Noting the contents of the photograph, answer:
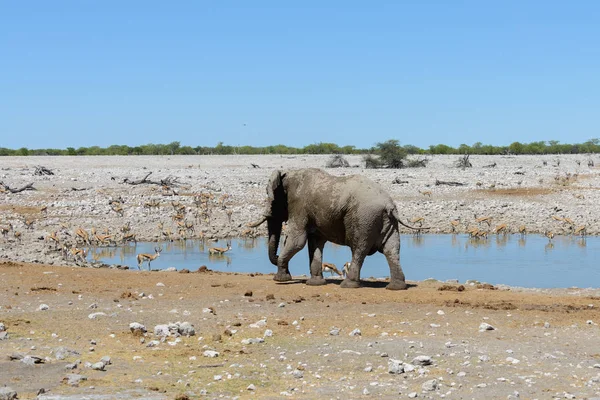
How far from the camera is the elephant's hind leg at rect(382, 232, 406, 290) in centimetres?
1314

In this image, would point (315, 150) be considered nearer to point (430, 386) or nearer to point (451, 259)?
point (451, 259)

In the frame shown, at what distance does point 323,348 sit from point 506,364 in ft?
6.27

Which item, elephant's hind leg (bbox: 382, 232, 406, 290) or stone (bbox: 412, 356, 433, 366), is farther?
elephant's hind leg (bbox: 382, 232, 406, 290)

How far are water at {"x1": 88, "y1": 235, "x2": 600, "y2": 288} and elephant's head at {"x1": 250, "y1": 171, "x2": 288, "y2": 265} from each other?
3.85 meters

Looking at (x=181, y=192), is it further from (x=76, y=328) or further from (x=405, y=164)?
(x=76, y=328)

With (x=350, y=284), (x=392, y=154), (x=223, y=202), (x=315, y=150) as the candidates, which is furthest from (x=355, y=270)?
(x=315, y=150)

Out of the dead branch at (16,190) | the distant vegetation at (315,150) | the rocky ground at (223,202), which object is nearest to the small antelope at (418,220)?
the rocky ground at (223,202)

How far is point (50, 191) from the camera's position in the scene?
32.9 m

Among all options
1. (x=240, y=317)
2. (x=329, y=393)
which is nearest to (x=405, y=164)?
(x=240, y=317)

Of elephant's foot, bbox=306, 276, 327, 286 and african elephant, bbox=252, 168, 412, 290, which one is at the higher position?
african elephant, bbox=252, 168, 412, 290

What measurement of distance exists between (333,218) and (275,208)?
1418 millimetres

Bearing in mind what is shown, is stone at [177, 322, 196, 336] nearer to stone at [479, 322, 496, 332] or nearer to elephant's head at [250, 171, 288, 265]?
stone at [479, 322, 496, 332]

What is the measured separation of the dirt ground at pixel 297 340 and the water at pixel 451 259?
4.43 meters

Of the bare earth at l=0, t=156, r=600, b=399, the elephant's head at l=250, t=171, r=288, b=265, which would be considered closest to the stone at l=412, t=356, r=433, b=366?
the bare earth at l=0, t=156, r=600, b=399
